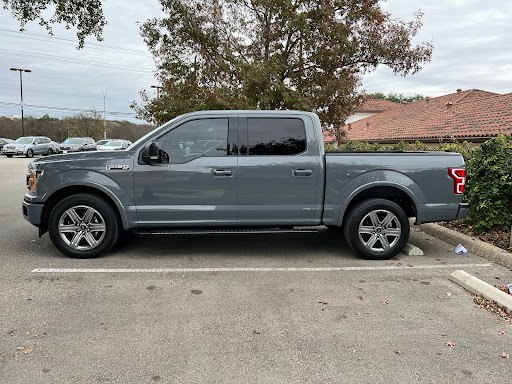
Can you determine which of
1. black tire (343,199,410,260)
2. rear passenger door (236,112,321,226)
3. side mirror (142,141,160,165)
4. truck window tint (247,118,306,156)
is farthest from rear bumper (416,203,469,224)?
side mirror (142,141,160,165)

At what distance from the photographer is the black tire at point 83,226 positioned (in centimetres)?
546

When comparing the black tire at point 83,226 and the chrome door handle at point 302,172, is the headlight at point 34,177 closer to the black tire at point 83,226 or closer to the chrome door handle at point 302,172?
the black tire at point 83,226

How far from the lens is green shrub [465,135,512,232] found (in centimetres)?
631

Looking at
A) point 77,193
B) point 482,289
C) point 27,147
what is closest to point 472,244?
point 482,289

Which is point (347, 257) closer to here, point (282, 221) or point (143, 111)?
point (282, 221)

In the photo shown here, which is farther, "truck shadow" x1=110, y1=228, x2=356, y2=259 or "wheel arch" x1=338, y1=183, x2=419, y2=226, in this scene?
"truck shadow" x1=110, y1=228, x2=356, y2=259

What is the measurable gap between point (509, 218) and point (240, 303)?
454cm

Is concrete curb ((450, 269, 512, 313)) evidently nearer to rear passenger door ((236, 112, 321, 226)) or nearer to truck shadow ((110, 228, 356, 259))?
truck shadow ((110, 228, 356, 259))

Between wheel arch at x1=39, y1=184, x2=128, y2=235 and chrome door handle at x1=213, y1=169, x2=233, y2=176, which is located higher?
chrome door handle at x1=213, y1=169, x2=233, y2=176

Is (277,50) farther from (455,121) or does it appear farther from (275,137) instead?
(455,121)

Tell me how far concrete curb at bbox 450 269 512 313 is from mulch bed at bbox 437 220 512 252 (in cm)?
140

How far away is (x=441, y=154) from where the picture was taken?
573 centimetres

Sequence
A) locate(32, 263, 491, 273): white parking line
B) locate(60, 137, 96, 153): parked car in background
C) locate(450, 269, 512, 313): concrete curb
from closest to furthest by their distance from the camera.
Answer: locate(450, 269, 512, 313): concrete curb, locate(32, 263, 491, 273): white parking line, locate(60, 137, 96, 153): parked car in background

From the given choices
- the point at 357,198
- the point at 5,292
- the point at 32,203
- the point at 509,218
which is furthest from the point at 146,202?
the point at 509,218
